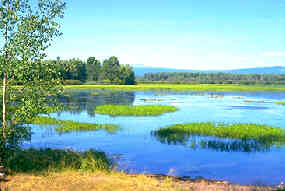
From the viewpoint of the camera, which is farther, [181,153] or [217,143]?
[217,143]

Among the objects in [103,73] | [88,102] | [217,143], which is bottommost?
[217,143]

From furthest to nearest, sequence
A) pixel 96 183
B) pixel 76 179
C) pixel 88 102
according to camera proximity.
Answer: pixel 88 102 < pixel 76 179 < pixel 96 183

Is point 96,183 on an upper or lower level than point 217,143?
upper

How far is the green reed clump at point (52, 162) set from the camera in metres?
18.3

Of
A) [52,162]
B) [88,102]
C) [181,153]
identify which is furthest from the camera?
[88,102]

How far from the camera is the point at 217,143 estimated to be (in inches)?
1156

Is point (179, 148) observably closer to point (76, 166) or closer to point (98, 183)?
point (76, 166)

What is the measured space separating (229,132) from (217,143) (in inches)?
189

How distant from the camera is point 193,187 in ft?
53.5

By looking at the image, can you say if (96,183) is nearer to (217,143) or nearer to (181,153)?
(181,153)

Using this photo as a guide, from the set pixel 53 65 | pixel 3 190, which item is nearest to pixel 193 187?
pixel 3 190

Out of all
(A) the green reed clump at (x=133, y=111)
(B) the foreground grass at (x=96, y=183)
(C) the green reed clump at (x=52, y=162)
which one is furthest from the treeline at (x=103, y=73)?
(B) the foreground grass at (x=96, y=183)

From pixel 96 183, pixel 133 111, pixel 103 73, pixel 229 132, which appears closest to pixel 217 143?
pixel 229 132

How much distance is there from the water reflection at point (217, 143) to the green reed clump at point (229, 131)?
66 centimetres
